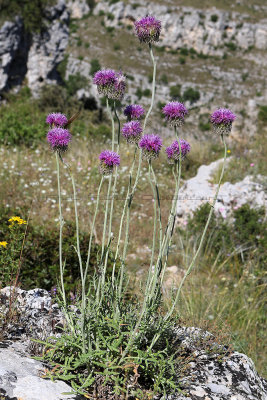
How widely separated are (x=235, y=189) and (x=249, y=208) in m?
Result: 0.51

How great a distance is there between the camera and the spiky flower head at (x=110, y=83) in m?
1.83

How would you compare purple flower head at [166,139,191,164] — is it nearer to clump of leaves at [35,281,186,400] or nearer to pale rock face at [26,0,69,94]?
clump of leaves at [35,281,186,400]

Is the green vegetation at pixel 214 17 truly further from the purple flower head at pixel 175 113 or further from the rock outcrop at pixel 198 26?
the purple flower head at pixel 175 113

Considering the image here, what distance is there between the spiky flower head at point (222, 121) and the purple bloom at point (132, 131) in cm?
38

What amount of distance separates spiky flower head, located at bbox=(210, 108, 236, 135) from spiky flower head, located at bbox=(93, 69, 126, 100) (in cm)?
48

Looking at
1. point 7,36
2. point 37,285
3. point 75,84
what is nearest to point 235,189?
point 37,285

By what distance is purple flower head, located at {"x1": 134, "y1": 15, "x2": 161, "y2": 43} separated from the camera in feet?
5.67

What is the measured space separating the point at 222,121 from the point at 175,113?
9.7 inches

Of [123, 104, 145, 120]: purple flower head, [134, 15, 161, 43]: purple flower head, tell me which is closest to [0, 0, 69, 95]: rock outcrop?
[123, 104, 145, 120]: purple flower head

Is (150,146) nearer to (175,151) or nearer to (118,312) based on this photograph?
(175,151)

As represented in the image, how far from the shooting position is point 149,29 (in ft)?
5.68

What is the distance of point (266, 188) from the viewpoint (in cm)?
535

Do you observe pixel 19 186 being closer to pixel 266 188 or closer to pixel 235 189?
pixel 235 189

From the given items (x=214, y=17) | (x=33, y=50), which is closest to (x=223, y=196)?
(x=33, y=50)
